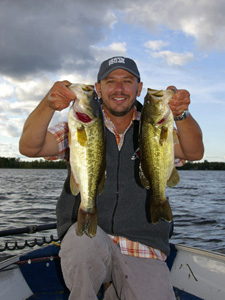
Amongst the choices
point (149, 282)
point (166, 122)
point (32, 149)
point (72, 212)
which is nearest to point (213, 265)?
point (149, 282)

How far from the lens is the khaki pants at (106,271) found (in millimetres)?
3359

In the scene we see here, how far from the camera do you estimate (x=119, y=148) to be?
407 cm

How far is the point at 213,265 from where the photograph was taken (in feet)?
15.9

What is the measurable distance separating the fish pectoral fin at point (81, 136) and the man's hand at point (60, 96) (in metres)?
0.31

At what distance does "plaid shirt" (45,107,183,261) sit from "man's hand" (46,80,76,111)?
79cm

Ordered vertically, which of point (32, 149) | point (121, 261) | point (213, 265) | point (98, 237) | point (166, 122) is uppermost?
point (166, 122)

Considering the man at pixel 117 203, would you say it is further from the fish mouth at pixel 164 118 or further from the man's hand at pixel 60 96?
the fish mouth at pixel 164 118

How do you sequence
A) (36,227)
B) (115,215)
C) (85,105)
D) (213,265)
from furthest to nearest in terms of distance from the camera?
1. (36,227)
2. (213,265)
3. (115,215)
4. (85,105)

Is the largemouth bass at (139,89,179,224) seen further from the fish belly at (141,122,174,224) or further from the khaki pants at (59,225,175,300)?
the khaki pants at (59,225,175,300)

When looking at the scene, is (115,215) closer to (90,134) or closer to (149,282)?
(149,282)

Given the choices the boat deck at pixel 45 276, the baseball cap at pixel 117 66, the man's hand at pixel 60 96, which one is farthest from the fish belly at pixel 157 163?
the boat deck at pixel 45 276

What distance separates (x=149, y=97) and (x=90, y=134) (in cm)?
68

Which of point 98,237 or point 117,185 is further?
point 117,185

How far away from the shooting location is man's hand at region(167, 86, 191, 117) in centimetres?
338
